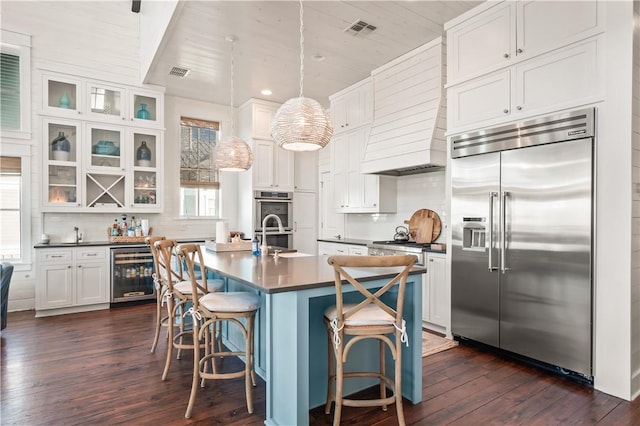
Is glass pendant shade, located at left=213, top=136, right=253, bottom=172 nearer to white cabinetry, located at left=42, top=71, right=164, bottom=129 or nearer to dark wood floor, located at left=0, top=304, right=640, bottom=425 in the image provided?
dark wood floor, located at left=0, top=304, right=640, bottom=425

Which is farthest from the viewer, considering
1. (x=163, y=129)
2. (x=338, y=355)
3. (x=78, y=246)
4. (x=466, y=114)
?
(x=163, y=129)

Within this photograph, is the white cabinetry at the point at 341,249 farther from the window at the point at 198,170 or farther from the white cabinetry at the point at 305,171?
the window at the point at 198,170

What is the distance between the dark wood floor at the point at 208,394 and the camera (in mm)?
2277

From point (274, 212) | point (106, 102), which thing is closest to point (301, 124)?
point (274, 212)

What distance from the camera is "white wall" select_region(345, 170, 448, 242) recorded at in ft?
14.9

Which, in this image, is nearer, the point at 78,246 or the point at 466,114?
the point at 466,114

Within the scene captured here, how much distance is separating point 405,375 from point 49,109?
17.3ft

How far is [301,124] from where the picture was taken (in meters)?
2.68

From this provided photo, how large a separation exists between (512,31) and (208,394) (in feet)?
12.2

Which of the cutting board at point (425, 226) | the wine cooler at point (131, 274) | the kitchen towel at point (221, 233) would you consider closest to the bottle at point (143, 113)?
the wine cooler at point (131, 274)

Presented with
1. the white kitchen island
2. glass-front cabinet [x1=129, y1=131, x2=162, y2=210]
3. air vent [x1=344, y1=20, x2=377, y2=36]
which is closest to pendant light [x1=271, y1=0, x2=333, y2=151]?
the white kitchen island

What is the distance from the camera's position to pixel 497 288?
127 inches

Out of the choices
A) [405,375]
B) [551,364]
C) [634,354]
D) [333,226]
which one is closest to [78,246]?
[333,226]

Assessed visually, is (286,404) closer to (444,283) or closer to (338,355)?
(338,355)
